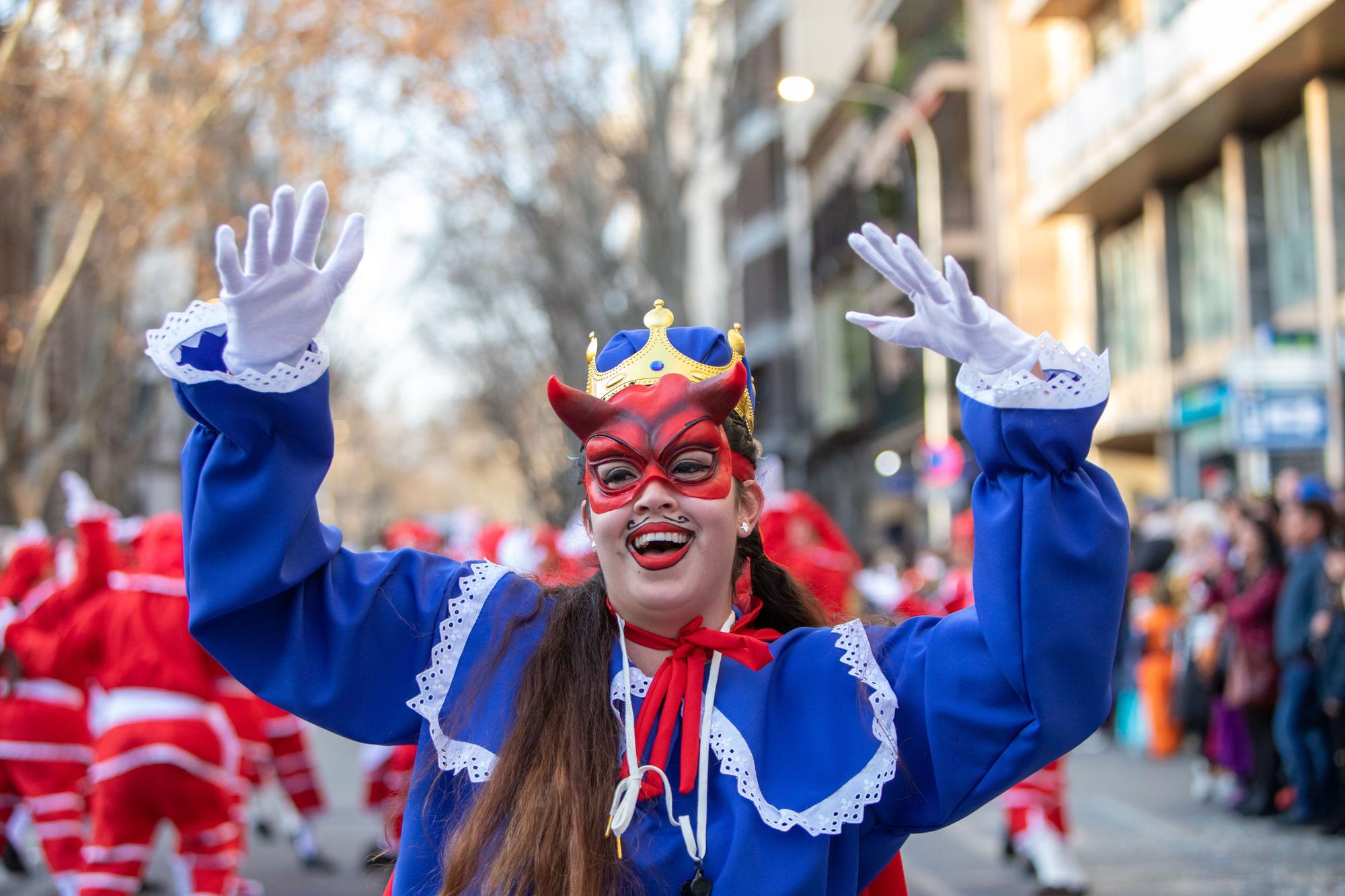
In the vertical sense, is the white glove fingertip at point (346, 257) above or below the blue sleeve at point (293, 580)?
above

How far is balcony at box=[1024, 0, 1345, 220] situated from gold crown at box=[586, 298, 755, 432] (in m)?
13.1

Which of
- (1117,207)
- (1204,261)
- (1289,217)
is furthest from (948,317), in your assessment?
(1117,207)

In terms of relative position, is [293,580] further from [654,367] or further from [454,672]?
[654,367]

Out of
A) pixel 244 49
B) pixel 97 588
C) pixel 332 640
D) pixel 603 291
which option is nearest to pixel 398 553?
pixel 332 640

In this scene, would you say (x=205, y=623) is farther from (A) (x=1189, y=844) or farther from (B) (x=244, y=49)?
(B) (x=244, y=49)

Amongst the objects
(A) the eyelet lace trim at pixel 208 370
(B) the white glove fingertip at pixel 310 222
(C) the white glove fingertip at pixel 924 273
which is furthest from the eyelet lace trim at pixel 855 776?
(B) the white glove fingertip at pixel 310 222

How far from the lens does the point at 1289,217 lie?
16.9 m

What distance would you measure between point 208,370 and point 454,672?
0.69m

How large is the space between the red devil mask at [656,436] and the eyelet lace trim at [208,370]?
42cm

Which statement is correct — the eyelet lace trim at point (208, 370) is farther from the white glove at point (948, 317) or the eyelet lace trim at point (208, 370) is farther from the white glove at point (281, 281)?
the white glove at point (948, 317)

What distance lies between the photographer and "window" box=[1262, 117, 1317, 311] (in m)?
16.5

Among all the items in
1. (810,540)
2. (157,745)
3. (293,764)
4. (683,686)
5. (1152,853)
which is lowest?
(1152,853)

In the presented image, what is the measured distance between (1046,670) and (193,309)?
5.12 ft

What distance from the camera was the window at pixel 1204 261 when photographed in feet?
60.9
